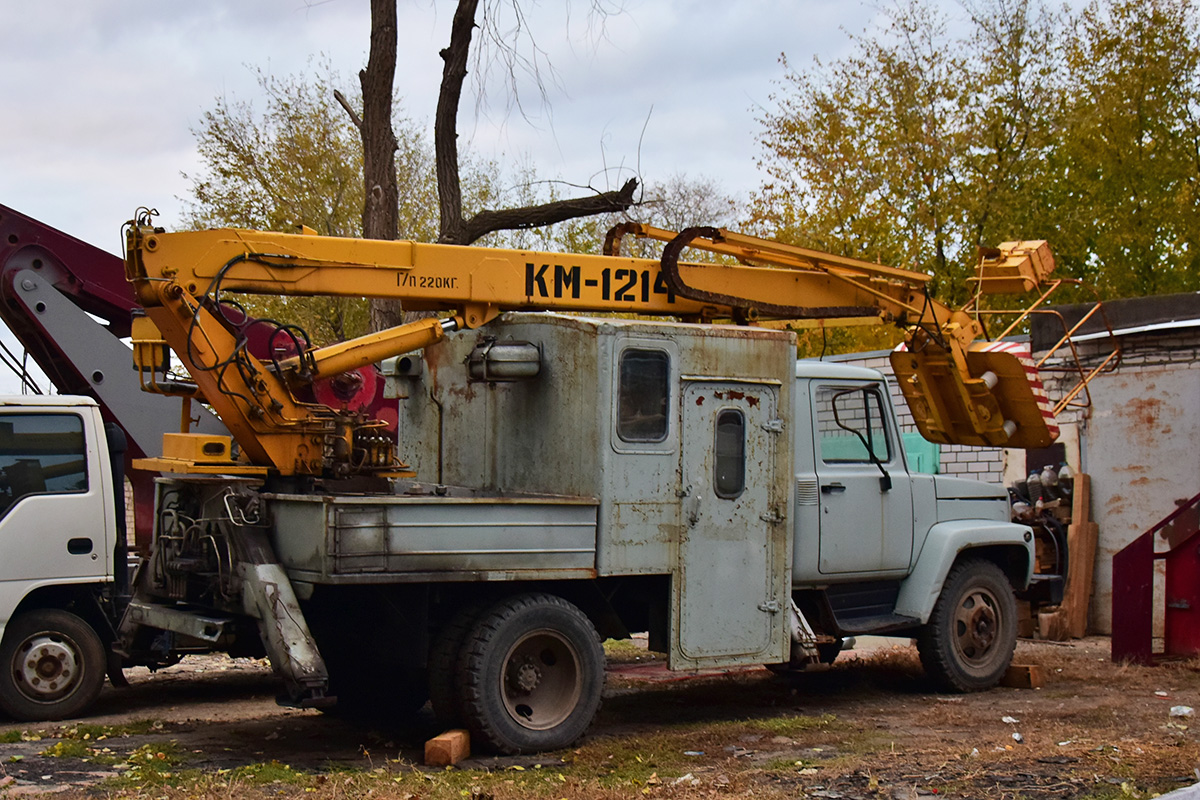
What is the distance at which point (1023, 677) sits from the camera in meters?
9.52

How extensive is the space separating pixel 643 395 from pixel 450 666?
6.27 feet

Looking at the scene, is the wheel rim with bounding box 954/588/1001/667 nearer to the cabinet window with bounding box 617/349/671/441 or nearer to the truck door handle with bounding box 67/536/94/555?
the cabinet window with bounding box 617/349/671/441

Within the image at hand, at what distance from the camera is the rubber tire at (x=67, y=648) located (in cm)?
808

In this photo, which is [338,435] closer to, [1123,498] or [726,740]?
[726,740]

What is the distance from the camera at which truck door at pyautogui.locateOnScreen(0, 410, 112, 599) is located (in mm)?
8180

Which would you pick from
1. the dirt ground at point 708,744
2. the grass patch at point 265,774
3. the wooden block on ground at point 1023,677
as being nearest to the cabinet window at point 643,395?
the dirt ground at point 708,744

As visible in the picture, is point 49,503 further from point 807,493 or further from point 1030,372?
Answer: point 1030,372

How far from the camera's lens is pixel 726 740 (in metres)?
7.53

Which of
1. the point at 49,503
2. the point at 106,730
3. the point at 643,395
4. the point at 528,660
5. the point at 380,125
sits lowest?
the point at 106,730

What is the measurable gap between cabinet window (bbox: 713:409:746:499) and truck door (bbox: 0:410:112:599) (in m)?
4.03

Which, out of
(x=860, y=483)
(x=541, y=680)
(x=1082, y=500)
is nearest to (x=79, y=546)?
(x=541, y=680)

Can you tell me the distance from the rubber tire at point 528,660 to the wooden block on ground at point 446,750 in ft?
0.41

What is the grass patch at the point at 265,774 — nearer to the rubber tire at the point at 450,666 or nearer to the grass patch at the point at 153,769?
the grass patch at the point at 153,769

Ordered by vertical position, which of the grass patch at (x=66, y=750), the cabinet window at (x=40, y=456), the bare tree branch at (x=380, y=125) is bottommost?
the grass patch at (x=66, y=750)
